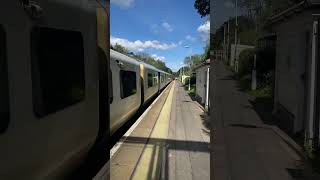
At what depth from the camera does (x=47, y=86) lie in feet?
9.57

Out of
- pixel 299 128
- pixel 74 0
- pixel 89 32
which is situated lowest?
pixel 299 128

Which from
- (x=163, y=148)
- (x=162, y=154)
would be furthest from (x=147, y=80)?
(x=162, y=154)

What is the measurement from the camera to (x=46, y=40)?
2.92 meters

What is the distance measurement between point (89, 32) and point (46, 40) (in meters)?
1.25

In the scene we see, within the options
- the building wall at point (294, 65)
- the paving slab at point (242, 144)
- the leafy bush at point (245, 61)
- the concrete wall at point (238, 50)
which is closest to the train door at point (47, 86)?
the paving slab at point (242, 144)

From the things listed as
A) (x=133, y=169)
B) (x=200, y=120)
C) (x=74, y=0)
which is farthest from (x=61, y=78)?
(x=200, y=120)

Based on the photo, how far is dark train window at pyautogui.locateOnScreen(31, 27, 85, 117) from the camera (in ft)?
9.03

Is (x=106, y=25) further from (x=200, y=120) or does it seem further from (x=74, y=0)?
(x=200, y=120)

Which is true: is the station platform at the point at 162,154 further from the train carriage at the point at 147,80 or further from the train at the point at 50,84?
Answer: the train carriage at the point at 147,80

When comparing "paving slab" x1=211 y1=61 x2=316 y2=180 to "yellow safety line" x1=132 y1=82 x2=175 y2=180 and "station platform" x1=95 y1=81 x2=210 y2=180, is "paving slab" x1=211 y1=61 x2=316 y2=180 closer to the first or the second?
"station platform" x1=95 y1=81 x2=210 y2=180

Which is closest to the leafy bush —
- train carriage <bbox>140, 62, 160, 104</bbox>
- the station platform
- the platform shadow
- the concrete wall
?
the concrete wall

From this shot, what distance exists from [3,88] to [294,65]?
2986 millimetres

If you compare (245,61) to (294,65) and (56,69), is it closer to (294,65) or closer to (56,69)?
(294,65)

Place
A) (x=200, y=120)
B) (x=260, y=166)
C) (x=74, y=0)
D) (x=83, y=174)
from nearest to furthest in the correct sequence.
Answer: (x=74, y=0) → (x=260, y=166) → (x=83, y=174) → (x=200, y=120)
